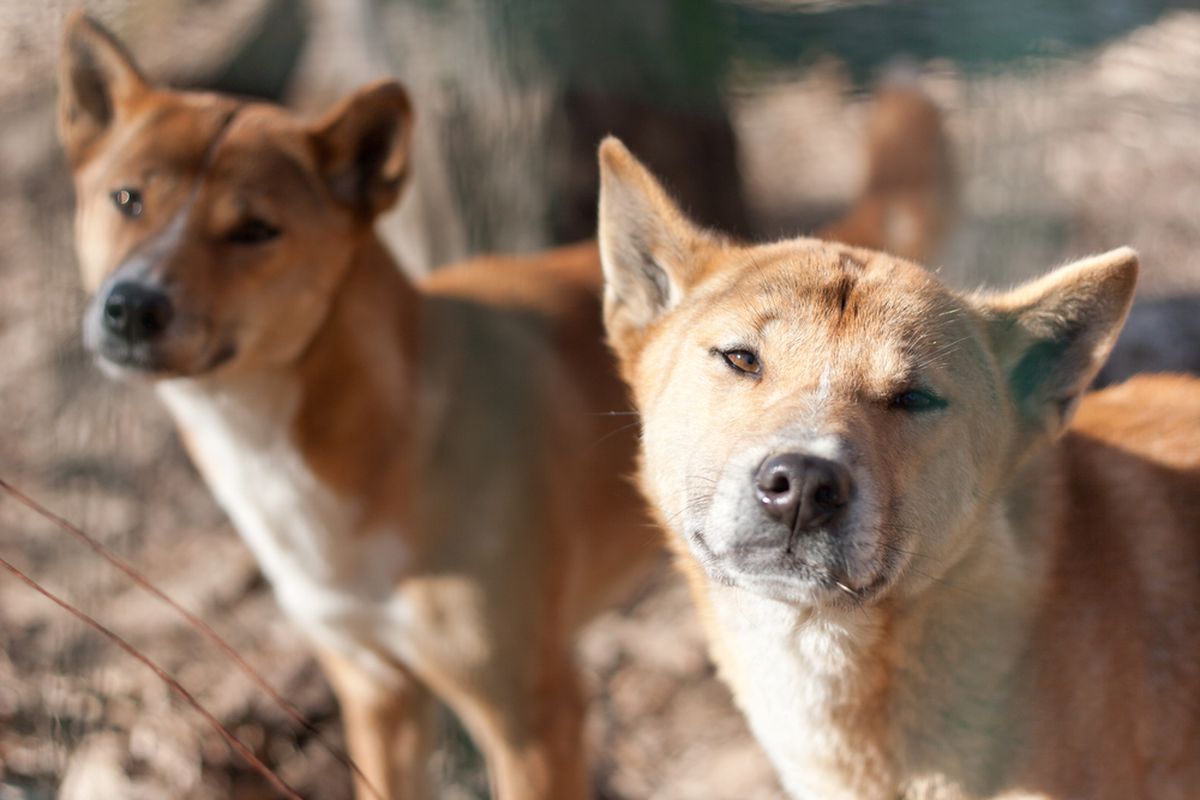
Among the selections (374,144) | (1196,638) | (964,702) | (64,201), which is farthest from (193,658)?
(1196,638)

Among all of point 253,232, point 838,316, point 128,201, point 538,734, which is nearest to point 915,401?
point 838,316

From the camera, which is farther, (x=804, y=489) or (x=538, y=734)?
(x=538, y=734)

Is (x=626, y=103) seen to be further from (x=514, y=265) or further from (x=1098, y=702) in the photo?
(x=1098, y=702)

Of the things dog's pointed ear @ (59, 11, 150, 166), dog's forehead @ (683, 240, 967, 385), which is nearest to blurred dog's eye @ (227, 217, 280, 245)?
dog's pointed ear @ (59, 11, 150, 166)

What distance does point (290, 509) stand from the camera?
3328 millimetres

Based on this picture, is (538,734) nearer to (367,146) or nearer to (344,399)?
(344,399)

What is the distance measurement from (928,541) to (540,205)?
10.4 ft

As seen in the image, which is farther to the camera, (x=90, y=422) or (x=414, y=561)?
(x=90, y=422)

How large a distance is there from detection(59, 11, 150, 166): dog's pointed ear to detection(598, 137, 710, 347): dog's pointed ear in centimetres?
163

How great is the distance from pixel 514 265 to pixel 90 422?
254 centimetres

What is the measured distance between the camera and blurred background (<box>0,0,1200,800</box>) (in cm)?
402

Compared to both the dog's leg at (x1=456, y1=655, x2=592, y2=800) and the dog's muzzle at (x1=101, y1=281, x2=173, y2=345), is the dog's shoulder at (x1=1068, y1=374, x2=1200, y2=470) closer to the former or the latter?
the dog's leg at (x1=456, y1=655, x2=592, y2=800)

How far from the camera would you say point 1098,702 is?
2299 millimetres

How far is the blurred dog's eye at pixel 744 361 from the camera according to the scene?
90.4 inches
